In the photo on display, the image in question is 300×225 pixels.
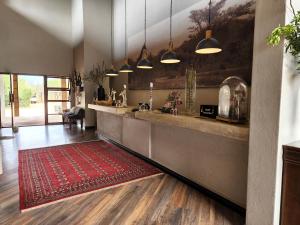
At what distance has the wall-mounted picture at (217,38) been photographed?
2.87 metres

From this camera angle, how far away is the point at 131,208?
2.65m

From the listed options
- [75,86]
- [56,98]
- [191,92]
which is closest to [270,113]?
[191,92]

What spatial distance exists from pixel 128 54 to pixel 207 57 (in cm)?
391

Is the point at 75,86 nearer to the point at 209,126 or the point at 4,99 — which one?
the point at 4,99

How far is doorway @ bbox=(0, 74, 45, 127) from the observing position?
990cm

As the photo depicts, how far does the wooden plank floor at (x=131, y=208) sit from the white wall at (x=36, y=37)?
738cm

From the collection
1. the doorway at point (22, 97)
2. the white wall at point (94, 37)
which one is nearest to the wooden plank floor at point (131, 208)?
the white wall at point (94, 37)

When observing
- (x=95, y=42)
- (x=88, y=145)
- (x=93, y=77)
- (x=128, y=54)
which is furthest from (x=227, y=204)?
(x=95, y=42)

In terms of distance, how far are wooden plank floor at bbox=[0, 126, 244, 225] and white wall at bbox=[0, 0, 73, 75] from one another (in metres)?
7.38

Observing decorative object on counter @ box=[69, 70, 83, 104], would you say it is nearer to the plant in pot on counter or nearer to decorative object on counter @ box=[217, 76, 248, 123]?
decorative object on counter @ box=[217, 76, 248, 123]

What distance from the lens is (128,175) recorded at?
3.70 meters

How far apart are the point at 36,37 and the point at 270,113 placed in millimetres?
10459

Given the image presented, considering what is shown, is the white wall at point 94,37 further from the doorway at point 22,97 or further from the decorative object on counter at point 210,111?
the decorative object on counter at point 210,111

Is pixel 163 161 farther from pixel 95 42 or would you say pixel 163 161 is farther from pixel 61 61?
pixel 61 61
